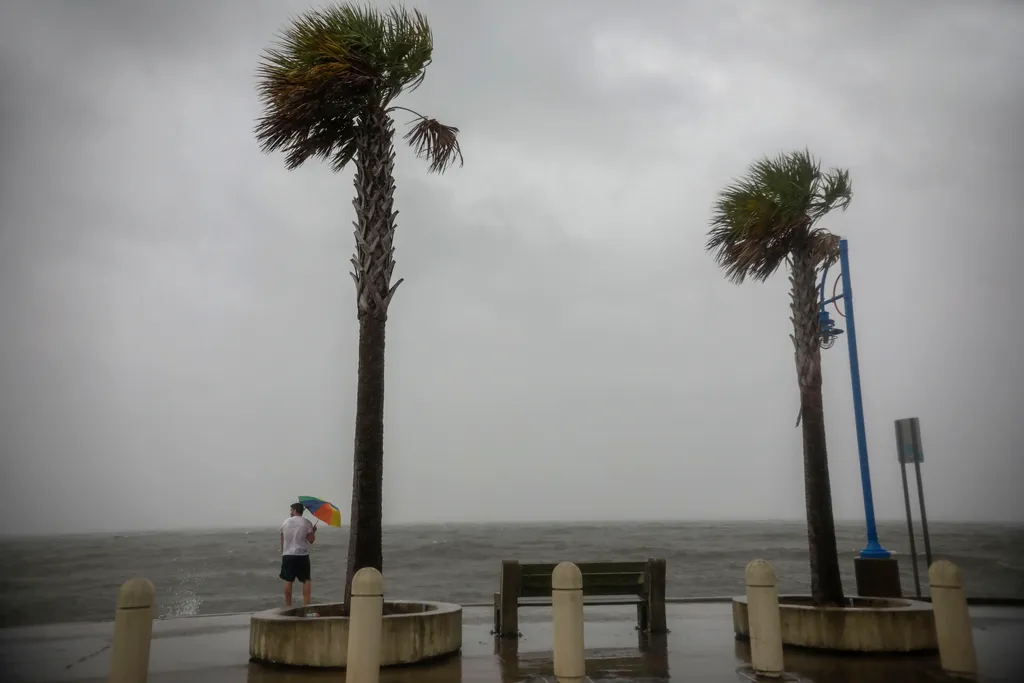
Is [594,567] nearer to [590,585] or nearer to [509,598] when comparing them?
[590,585]

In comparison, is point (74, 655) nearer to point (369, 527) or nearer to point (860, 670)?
point (369, 527)

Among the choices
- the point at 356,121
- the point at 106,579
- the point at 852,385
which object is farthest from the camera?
the point at 106,579

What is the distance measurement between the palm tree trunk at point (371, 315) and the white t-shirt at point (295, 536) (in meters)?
2.49

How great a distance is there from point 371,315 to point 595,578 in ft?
13.9

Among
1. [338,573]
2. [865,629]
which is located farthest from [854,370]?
[338,573]

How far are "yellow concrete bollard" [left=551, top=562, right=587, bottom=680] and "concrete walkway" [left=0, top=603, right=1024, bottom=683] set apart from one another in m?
0.74

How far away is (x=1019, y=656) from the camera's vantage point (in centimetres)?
717

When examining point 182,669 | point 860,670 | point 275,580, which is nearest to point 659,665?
point 860,670

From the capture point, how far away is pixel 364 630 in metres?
5.60

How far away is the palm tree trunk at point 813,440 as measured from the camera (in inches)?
342

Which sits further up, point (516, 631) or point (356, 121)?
point (356, 121)

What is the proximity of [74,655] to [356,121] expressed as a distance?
7.27 m

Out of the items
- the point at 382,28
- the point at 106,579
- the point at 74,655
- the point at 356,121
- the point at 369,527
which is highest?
the point at 382,28

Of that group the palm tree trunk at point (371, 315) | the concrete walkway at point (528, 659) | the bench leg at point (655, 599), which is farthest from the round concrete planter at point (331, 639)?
the bench leg at point (655, 599)
